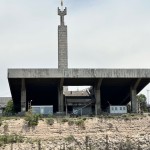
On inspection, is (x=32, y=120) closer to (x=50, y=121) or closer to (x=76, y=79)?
(x=50, y=121)

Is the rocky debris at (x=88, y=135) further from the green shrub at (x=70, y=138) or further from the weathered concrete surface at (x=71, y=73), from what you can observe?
the weathered concrete surface at (x=71, y=73)

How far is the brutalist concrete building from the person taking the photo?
2817 inches

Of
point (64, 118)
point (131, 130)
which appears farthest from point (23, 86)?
point (131, 130)

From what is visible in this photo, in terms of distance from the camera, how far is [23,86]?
75.1 m

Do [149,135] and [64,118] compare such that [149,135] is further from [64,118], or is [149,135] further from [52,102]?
[52,102]

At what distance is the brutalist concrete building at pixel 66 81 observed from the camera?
7156 centimetres

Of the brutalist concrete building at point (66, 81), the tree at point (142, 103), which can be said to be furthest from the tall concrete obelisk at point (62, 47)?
the tree at point (142, 103)

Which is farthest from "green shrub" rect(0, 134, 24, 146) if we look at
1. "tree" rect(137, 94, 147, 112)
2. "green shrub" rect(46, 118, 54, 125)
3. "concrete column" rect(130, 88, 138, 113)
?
"tree" rect(137, 94, 147, 112)

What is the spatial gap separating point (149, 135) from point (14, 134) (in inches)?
613

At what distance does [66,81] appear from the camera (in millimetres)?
77312

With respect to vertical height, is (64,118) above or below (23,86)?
below

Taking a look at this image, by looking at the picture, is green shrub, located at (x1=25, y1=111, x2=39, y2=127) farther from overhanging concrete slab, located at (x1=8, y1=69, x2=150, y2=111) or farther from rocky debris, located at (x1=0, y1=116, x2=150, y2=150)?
overhanging concrete slab, located at (x1=8, y1=69, x2=150, y2=111)

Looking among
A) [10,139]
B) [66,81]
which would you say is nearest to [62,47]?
[66,81]

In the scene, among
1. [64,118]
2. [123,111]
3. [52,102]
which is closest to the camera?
[64,118]
